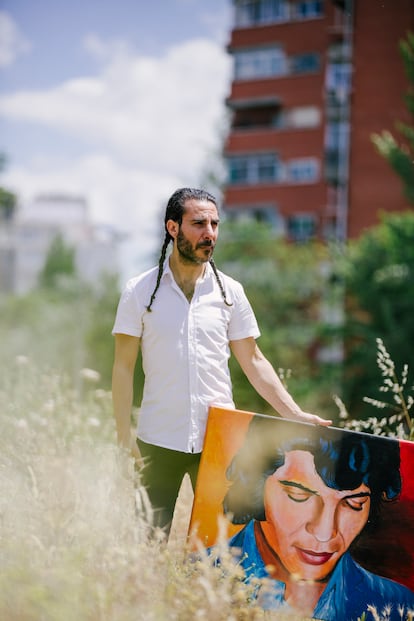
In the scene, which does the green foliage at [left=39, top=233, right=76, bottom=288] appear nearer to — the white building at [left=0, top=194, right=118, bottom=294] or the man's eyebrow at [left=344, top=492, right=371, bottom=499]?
the white building at [left=0, top=194, right=118, bottom=294]

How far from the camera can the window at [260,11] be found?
126 feet

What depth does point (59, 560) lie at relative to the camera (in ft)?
8.88

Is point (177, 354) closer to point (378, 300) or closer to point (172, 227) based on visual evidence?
point (172, 227)

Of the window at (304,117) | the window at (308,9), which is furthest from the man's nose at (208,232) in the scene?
the window at (308,9)

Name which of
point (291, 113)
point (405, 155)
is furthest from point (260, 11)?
point (405, 155)

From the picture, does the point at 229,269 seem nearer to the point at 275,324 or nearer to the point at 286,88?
the point at 275,324

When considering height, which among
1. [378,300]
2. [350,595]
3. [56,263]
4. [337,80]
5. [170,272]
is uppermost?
[337,80]

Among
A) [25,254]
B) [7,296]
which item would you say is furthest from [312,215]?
[25,254]

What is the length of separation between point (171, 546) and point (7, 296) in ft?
161

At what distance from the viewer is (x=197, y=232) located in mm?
3422

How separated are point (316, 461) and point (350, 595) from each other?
1.77ft

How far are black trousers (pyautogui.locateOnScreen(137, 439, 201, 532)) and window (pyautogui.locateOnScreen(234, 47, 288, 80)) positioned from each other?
36.1 meters

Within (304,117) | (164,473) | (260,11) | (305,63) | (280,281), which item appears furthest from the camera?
(260,11)

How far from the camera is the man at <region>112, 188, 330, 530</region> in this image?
341 centimetres
